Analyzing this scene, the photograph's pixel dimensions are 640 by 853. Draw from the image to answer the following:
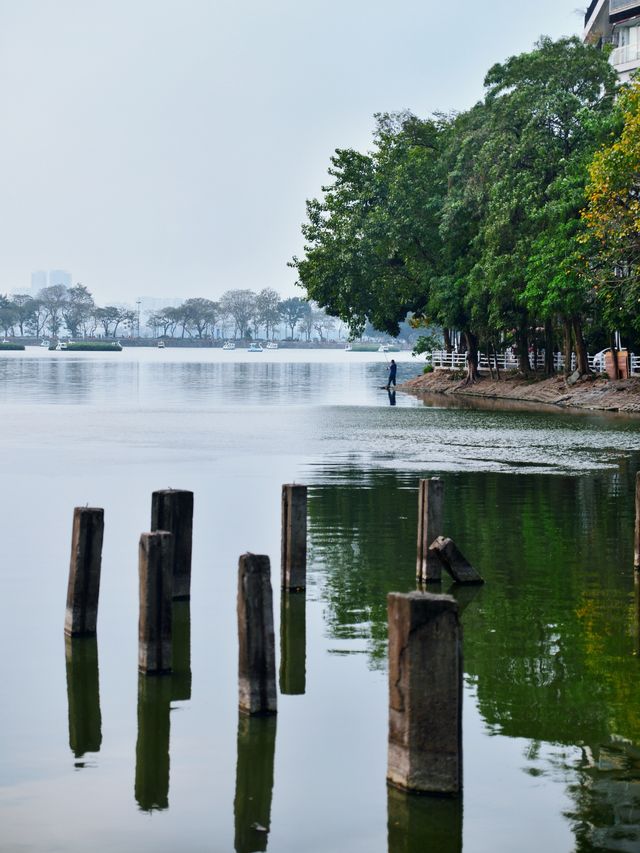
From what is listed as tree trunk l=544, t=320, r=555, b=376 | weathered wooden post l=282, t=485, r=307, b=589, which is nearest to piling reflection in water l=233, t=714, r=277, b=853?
weathered wooden post l=282, t=485, r=307, b=589

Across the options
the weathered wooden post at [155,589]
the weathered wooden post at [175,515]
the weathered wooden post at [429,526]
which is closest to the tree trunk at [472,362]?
the weathered wooden post at [429,526]

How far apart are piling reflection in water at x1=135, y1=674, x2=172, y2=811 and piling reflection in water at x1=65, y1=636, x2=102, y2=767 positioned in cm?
33

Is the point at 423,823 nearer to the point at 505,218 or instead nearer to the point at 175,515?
the point at 175,515

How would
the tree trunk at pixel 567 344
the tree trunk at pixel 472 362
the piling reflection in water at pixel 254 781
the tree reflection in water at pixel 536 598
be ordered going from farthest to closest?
the tree trunk at pixel 472 362
the tree trunk at pixel 567 344
the tree reflection in water at pixel 536 598
the piling reflection in water at pixel 254 781

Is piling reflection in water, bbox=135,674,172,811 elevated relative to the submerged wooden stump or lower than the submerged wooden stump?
lower

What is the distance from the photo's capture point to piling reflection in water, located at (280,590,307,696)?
11594 millimetres

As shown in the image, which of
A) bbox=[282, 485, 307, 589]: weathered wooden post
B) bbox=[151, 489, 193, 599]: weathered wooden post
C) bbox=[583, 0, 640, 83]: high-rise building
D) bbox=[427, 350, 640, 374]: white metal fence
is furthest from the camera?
bbox=[583, 0, 640, 83]: high-rise building

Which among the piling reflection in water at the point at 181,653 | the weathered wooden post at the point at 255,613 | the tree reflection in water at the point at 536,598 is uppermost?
the weathered wooden post at the point at 255,613

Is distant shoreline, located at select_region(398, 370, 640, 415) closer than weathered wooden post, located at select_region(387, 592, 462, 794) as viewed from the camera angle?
No

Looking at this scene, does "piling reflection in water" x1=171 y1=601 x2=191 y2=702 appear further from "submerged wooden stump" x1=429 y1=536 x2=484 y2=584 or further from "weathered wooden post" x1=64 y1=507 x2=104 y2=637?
"submerged wooden stump" x1=429 y1=536 x2=484 y2=584

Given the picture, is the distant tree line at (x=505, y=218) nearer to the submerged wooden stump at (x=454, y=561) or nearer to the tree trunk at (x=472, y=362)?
the tree trunk at (x=472, y=362)

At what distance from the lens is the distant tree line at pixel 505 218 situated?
48.4 metres

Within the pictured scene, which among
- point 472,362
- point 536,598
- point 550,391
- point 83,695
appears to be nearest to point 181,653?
point 83,695

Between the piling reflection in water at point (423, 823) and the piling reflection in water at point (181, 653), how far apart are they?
3.00 metres
